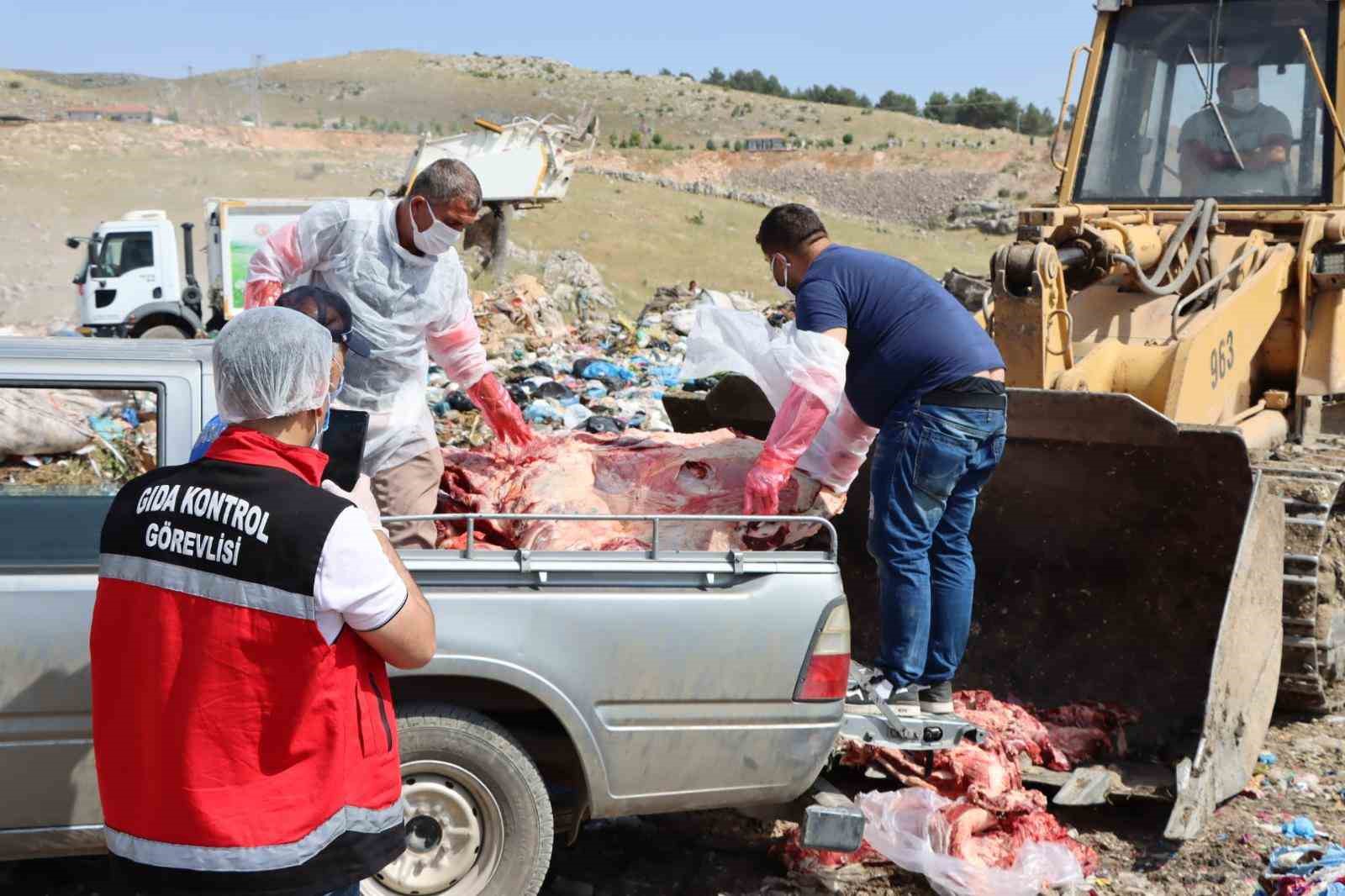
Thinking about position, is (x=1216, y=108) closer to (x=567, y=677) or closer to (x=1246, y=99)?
(x=1246, y=99)

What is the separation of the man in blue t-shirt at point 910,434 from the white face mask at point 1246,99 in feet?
10.6

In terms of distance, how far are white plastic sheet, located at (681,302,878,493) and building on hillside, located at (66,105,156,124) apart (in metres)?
51.7

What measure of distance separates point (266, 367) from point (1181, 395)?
4624mm

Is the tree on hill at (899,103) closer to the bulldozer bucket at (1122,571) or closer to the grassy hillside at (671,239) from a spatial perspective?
the grassy hillside at (671,239)

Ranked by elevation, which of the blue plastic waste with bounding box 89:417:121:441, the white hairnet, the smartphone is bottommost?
the blue plastic waste with bounding box 89:417:121:441

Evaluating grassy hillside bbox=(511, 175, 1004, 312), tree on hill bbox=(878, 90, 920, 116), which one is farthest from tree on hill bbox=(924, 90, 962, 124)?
grassy hillside bbox=(511, 175, 1004, 312)

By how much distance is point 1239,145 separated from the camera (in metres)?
7.14

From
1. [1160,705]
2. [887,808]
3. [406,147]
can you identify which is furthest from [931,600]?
[406,147]

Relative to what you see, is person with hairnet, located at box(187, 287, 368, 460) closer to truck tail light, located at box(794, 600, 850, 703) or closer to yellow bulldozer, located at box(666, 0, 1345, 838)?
truck tail light, located at box(794, 600, 850, 703)

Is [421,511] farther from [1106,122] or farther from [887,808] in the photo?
[1106,122]

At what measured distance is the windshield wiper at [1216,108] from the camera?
7.11 m

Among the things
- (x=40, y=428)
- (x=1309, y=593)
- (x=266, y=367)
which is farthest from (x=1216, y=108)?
(x=40, y=428)

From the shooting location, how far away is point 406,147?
4772cm

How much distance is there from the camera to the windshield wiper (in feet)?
23.3
